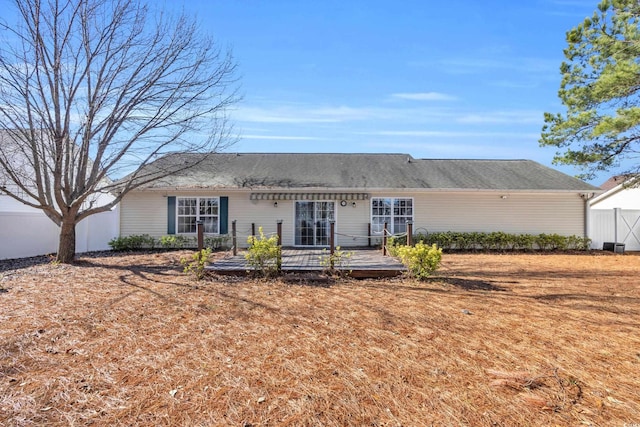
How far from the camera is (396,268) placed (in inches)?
321

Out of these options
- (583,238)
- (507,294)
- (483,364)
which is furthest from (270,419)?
(583,238)

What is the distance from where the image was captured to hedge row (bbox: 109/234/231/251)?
14.0 metres

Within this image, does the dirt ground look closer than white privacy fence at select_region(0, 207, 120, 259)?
Yes

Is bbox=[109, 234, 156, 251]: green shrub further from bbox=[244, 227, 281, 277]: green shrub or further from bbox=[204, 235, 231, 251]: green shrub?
bbox=[244, 227, 281, 277]: green shrub

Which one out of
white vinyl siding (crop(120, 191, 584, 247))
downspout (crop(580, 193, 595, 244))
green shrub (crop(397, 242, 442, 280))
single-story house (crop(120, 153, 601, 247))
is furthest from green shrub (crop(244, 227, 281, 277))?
downspout (crop(580, 193, 595, 244))

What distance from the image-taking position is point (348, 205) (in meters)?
14.9

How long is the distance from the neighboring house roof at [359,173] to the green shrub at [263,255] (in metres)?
6.55

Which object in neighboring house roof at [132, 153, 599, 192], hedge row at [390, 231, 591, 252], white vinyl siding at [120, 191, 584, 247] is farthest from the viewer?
white vinyl siding at [120, 191, 584, 247]

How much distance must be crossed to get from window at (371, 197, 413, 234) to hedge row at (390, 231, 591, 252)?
0.90 metres

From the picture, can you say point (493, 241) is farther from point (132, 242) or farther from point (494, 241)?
point (132, 242)

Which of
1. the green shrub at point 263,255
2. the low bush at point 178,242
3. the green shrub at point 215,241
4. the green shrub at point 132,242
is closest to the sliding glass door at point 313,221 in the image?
the green shrub at point 215,241

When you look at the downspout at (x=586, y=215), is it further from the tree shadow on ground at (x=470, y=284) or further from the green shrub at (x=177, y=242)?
the green shrub at (x=177, y=242)

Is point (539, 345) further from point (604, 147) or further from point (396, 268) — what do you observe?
point (604, 147)

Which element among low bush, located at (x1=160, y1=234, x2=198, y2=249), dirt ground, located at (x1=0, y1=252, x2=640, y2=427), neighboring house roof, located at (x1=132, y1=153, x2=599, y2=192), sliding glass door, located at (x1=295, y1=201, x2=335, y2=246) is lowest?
dirt ground, located at (x1=0, y1=252, x2=640, y2=427)
